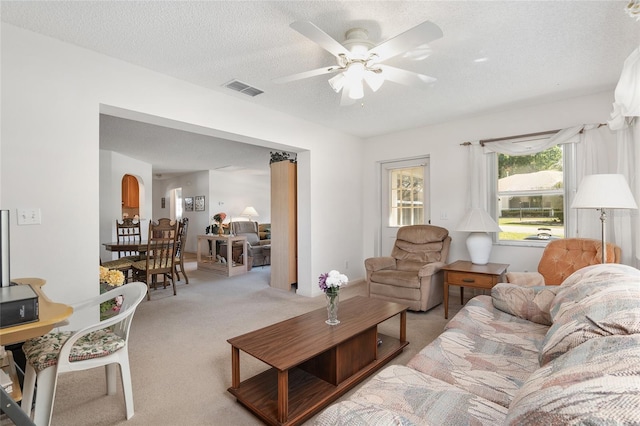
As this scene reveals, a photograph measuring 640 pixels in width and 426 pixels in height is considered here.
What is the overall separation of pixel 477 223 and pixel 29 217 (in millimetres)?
4147

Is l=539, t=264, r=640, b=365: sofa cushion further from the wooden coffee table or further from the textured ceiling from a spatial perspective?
the textured ceiling

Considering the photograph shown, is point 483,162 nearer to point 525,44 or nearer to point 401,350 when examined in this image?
point 525,44

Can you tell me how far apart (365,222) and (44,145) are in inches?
172

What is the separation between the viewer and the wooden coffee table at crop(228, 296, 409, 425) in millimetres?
1723

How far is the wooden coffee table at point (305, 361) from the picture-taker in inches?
67.8

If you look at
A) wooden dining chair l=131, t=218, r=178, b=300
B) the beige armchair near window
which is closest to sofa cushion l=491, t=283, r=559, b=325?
wooden dining chair l=131, t=218, r=178, b=300

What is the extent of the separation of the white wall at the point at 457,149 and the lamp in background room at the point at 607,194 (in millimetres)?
1552

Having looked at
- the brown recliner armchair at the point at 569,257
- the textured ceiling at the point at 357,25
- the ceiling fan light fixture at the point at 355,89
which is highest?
the textured ceiling at the point at 357,25

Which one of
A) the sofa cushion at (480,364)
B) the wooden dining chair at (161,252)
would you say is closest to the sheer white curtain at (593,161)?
the sofa cushion at (480,364)

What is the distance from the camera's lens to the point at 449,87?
10.6 ft

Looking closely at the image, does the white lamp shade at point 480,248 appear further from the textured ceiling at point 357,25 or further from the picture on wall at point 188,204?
the picture on wall at point 188,204

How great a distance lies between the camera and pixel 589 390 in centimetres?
63

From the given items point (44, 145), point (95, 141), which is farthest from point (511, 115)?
point (44, 145)

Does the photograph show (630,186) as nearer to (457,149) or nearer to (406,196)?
(457,149)
